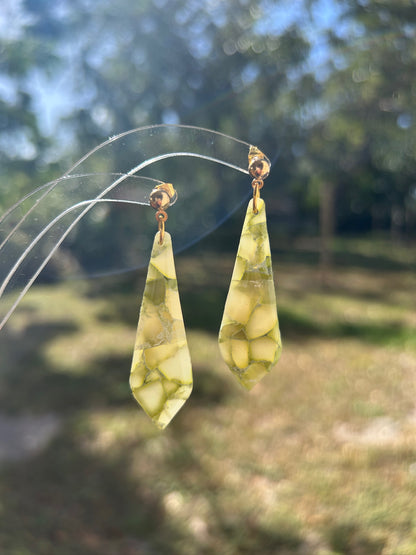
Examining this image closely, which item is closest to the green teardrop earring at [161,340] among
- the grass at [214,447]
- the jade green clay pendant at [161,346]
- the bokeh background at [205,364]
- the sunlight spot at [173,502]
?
the jade green clay pendant at [161,346]

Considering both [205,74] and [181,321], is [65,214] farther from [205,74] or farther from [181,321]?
[205,74]

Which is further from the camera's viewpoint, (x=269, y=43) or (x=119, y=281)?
(x=119, y=281)

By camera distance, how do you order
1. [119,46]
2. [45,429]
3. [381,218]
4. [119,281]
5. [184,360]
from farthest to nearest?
[381,218]
[119,281]
[119,46]
[45,429]
[184,360]

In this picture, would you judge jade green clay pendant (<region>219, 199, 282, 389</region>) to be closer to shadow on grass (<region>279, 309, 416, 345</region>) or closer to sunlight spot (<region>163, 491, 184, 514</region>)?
sunlight spot (<region>163, 491, 184, 514</region>)

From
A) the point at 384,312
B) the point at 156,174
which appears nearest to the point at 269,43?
the point at 156,174

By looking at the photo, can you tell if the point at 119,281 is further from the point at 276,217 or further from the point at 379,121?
the point at 379,121

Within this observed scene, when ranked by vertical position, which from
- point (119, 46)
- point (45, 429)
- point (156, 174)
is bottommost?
point (45, 429)
